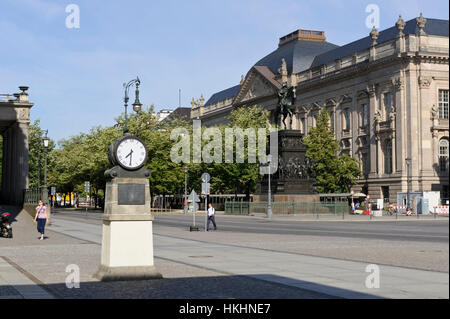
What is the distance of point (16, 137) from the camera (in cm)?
5444

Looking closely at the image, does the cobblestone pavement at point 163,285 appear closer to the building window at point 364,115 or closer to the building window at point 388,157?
→ the building window at point 388,157

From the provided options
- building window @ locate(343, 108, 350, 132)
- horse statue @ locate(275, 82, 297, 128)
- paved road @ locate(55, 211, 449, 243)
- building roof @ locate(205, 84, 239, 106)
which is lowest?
paved road @ locate(55, 211, 449, 243)

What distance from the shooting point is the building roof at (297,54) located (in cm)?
10819

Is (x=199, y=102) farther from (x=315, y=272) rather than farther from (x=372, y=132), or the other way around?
(x=315, y=272)

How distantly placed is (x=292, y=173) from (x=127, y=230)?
133 feet

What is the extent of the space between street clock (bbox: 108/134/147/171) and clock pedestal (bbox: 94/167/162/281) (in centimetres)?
14

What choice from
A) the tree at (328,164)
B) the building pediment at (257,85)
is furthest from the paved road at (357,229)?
A: the building pediment at (257,85)

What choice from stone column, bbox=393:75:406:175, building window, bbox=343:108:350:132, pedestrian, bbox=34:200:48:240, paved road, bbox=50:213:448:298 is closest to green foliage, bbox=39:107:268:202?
building window, bbox=343:108:350:132

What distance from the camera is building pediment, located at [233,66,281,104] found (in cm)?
10913

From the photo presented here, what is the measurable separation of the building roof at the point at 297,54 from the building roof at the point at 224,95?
1609cm

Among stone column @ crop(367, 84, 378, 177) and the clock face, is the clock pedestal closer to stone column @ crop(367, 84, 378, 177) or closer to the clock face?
the clock face

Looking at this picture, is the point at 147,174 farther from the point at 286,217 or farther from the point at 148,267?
the point at 286,217
